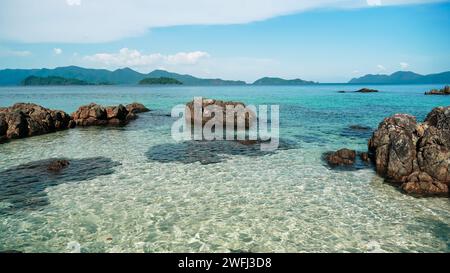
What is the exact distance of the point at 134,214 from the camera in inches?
563

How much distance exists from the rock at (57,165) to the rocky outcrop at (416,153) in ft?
72.4

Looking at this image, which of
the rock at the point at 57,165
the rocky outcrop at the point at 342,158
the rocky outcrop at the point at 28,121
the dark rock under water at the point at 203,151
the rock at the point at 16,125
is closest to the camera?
the rock at the point at 57,165

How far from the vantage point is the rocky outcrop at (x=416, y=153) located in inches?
685

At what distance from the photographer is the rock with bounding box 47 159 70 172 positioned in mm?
20955

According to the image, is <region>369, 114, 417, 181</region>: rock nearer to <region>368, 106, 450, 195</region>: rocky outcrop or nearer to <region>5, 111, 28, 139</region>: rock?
<region>368, 106, 450, 195</region>: rocky outcrop

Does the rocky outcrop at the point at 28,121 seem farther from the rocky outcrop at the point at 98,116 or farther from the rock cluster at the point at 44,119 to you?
the rocky outcrop at the point at 98,116

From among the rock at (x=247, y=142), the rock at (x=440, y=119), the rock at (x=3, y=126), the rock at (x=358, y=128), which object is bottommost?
the rock at (x=247, y=142)

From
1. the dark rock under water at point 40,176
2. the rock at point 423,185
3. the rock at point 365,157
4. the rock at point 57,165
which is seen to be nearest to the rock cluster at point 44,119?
the dark rock under water at point 40,176

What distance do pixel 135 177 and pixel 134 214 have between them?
5654mm

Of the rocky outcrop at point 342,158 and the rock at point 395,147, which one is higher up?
the rock at point 395,147

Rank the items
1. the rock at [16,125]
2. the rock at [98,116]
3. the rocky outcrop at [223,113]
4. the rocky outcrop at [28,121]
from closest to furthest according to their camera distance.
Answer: the rock at [16,125] < the rocky outcrop at [28,121] < the rocky outcrop at [223,113] < the rock at [98,116]

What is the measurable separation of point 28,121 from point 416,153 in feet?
126
